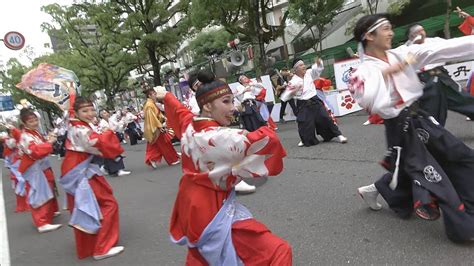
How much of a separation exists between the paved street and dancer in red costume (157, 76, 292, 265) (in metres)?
1.02

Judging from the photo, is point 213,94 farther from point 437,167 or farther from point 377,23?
point 437,167

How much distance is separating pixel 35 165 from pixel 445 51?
5126 mm

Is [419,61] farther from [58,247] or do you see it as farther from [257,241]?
[58,247]

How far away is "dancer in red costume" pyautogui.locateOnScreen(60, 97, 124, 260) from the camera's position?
12.3ft

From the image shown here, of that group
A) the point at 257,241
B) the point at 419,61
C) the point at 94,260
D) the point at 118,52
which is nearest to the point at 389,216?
the point at 419,61

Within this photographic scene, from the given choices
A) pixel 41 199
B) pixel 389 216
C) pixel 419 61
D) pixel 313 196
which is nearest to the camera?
pixel 419 61

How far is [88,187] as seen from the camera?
385 centimetres

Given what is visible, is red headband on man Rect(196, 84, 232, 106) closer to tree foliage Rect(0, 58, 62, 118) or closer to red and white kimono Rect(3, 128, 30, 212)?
red and white kimono Rect(3, 128, 30, 212)

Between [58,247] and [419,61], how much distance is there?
4.15 m

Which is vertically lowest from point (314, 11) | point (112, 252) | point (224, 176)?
point (112, 252)

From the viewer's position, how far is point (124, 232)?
465cm

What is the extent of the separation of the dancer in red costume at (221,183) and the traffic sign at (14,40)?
1476 cm

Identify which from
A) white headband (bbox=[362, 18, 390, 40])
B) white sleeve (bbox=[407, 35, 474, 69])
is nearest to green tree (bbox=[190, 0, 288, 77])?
white headband (bbox=[362, 18, 390, 40])

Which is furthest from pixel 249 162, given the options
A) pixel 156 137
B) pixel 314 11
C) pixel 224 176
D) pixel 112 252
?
pixel 314 11
